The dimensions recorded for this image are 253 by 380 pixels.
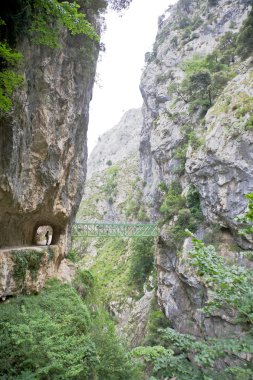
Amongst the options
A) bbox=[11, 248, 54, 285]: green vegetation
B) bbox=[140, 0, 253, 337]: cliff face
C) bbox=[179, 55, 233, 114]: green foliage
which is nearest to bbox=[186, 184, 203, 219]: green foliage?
bbox=[140, 0, 253, 337]: cliff face

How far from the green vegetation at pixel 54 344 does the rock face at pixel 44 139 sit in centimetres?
289

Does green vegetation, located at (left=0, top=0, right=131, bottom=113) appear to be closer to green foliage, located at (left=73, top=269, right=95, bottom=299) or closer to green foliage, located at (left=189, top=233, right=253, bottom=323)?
green foliage, located at (left=189, top=233, right=253, bottom=323)

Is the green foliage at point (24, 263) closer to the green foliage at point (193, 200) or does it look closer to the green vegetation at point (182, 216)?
the green vegetation at point (182, 216)

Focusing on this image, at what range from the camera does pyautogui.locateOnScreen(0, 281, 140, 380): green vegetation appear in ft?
20.7

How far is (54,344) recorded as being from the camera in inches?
279

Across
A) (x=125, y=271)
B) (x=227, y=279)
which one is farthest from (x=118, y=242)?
(x=227, y=279)

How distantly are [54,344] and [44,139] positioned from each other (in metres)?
6.38

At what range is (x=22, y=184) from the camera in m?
9.11

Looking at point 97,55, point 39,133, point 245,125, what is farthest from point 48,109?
point 245,125

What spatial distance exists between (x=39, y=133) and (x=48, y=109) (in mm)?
994

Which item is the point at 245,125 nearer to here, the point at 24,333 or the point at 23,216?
the point at 23,216

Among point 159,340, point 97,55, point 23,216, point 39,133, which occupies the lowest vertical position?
point 159,340

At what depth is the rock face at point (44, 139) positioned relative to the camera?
24.7 ft

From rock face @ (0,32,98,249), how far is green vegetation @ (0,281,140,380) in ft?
9.48
